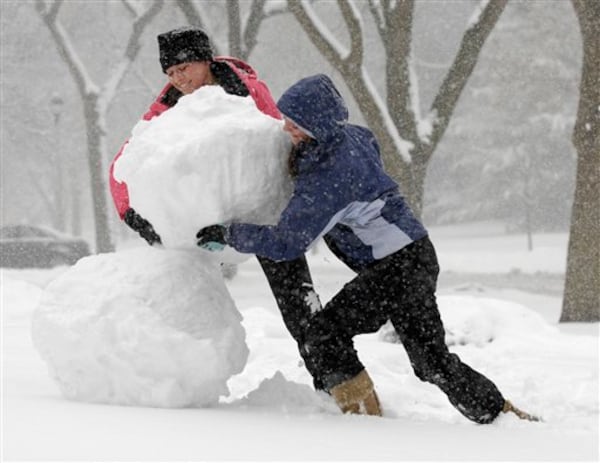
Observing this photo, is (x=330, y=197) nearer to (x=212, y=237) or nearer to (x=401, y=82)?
(x=212, y=237)

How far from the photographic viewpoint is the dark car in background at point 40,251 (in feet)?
62.3

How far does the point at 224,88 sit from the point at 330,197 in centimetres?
108

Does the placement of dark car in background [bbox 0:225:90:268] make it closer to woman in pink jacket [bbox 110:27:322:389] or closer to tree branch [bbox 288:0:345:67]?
tree branch [bbox 288:0:345:67]

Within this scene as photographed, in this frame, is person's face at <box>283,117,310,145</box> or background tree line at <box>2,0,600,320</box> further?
background tree line at <box>2,0,600,320</box>

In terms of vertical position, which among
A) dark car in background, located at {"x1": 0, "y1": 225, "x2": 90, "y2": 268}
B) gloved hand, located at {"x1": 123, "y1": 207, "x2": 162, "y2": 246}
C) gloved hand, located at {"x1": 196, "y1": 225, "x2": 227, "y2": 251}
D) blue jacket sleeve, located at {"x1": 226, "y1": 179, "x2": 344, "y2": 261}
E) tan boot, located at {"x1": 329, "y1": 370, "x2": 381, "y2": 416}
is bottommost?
dark car in background, located at {"x1": 0, "y1": 225, "x2": 90, "y2": 268}

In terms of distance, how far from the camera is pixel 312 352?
12.5ft

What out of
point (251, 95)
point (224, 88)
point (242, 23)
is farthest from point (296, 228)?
point (242, 23)

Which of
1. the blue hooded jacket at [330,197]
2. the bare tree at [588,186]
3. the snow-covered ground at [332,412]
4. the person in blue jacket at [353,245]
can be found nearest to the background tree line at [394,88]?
the bare tree at [588,186]

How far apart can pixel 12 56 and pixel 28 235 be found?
17.2 feet

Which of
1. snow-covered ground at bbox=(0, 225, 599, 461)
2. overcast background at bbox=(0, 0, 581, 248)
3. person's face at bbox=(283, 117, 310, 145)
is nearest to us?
snow-covered ground at bbox=(0, 225, 599, 461)

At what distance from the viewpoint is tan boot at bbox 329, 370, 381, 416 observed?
Answer: 3799 mm

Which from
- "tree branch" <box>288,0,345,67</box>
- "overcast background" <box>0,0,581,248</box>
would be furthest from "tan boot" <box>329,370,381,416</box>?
"overcast background" <box>0,0,581,248</box>

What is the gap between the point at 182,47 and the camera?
163 inches

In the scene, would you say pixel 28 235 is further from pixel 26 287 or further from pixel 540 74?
pixel 540 74
